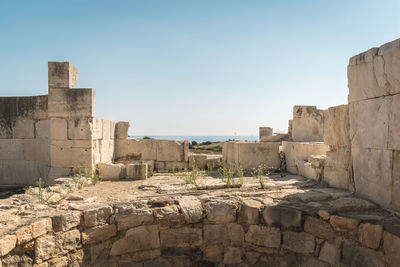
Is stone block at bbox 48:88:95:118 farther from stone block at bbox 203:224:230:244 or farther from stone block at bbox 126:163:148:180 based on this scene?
stone block at bbox 203:224:230:244

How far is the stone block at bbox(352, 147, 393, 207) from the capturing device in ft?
12.8

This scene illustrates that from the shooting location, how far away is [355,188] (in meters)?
4.58

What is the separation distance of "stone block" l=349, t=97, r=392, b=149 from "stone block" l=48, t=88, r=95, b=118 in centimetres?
559

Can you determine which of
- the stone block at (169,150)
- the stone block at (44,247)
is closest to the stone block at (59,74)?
the stone block at (169,150)

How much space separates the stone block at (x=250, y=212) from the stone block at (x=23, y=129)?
6.09 m

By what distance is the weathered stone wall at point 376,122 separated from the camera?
377 cm

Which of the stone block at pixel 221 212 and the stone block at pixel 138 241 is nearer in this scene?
the stone block at pixel 138 241

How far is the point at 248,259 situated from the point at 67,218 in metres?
2.69

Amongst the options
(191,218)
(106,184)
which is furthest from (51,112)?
(191,218)

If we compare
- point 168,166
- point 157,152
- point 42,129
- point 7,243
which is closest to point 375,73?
point 7,243

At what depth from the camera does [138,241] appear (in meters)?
4.28

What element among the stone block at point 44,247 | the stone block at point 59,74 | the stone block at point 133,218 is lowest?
the stone block at point 44,247

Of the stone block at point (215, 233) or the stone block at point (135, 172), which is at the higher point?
the stone block at point (135, 172)

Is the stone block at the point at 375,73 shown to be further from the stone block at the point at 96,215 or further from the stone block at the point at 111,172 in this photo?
the stone block at the point at 111,172
